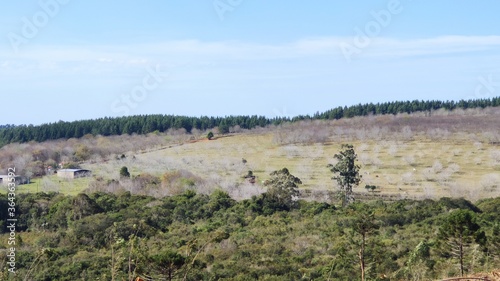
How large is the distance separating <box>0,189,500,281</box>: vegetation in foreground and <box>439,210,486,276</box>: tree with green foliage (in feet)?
0.07

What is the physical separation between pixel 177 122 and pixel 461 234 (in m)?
71.7

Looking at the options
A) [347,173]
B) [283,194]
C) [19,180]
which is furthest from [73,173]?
[347,173]

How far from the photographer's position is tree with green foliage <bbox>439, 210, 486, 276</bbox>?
11.2 m

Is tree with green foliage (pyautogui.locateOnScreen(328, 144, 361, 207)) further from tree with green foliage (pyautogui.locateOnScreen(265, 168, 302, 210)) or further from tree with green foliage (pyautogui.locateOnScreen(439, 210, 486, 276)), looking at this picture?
tree with green foliage (pyautogui.locateOnScreen(439, 210, 486, 276))

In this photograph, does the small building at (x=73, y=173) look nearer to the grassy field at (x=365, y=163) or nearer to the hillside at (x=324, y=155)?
the hillside at (x=324, y=155)

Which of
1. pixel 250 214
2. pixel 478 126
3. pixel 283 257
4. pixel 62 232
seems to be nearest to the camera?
pixel 283 257

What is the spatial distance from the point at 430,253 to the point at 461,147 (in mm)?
43008

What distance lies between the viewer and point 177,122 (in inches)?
3209

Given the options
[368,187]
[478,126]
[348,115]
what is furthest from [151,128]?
[368,187]

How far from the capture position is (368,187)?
35875 millimetres

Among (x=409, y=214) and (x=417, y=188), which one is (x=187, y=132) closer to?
(x=417, y=188)

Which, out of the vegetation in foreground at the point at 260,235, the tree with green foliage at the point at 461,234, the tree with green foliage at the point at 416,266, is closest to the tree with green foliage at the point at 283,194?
the vegetation in foreground at the point at 260,235

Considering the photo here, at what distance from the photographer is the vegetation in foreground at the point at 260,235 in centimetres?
1144

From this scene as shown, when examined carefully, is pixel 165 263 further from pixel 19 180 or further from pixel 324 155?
pixel 324 155
